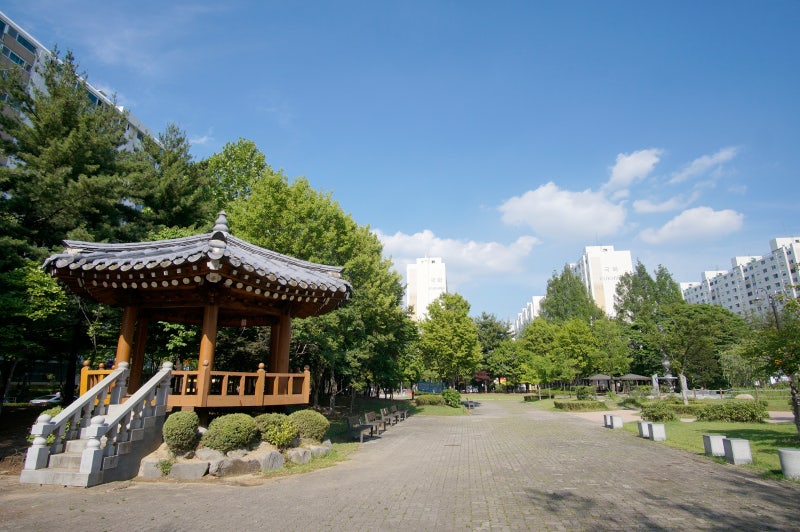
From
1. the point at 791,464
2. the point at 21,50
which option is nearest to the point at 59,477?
the point at 791,464

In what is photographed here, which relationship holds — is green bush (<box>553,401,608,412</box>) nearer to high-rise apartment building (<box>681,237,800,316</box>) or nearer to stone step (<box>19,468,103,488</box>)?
stone step (<box>19,468,103,488</box>)

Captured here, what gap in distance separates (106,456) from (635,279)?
73958 mm

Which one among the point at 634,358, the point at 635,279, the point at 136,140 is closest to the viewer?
the point at 136,140

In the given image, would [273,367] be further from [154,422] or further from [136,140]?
[136,140]

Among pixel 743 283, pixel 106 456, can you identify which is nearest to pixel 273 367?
pixel 106 456

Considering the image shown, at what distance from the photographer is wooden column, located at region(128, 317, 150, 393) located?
11305 millimetres

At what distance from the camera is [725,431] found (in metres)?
16.6

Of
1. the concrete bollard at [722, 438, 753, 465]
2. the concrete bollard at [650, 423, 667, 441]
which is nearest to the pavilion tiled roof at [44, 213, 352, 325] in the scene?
the concrete bollard at [722, 438, 753, 465]

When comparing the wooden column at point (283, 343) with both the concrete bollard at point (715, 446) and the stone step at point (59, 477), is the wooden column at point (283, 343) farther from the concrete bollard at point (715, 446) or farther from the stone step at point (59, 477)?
the concrete bollard at point (715, 446)

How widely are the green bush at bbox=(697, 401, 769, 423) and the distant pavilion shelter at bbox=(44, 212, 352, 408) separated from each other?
2032 cm

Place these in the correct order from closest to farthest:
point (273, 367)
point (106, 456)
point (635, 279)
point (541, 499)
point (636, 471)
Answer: point (541, 499) < point (106, 456) < point (636, 471) < point (273, 367) < point (635, 279)

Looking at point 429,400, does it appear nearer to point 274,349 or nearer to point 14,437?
point 274,349

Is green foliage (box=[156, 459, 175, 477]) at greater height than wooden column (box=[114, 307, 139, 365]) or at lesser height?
lesser

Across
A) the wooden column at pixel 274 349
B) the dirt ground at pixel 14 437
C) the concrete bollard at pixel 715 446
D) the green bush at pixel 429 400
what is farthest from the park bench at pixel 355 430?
the green bush at pixel 429 400
